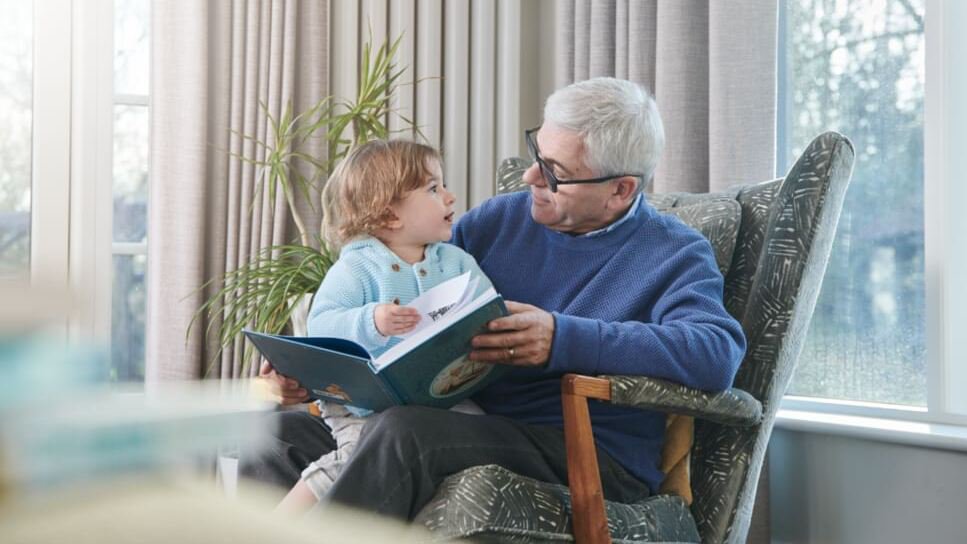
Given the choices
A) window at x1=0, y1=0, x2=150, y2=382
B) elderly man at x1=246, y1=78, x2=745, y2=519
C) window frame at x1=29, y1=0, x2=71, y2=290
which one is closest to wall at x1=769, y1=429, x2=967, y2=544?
elderly man at x1=246, y1=78, x2=745, y2=519

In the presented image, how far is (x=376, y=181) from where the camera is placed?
1970 mm

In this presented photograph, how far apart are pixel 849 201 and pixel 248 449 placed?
2754 mm

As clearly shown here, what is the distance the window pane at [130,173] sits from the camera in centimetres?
343

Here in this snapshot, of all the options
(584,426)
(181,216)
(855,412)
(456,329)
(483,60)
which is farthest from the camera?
(483,60)

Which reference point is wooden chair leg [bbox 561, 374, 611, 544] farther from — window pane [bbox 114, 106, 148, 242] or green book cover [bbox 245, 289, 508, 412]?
window pane [bbox 114, 106, 148, 242]

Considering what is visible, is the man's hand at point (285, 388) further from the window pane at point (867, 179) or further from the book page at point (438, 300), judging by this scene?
the window pane at point (867, 179)

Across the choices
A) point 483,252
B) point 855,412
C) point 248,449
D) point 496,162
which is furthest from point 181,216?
point 248,449

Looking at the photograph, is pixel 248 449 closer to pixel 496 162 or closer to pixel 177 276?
pixel 177 276

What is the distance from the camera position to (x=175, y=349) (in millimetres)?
3334

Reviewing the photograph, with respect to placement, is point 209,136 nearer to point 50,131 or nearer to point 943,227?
point 50,131

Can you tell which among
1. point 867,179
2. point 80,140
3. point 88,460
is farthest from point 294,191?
point 88,460

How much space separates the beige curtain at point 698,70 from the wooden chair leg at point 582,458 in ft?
3.98

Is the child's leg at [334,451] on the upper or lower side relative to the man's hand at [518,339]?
lower

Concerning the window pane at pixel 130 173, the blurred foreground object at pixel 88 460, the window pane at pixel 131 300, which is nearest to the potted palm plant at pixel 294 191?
the window pane at pixel 131 300
